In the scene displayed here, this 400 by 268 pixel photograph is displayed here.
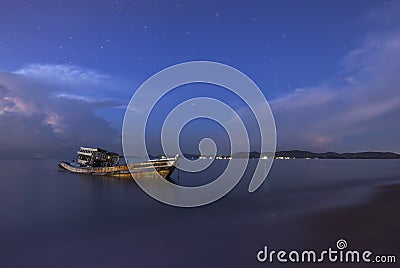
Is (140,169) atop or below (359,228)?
atop

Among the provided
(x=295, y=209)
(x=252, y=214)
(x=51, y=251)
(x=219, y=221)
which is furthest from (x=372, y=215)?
(x=51, y=251)

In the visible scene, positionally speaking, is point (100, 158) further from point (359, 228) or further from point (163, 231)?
point (359, 228)

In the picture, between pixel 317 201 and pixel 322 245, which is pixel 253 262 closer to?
pixel 322 245

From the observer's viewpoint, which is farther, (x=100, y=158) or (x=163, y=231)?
(x=100, y=158)

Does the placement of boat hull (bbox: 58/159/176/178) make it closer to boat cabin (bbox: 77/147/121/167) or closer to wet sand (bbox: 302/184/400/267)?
boat cabin (bbox: 77/147/121/167)

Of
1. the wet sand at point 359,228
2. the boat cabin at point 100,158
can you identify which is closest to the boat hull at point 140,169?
the boat cabin at point 100,158

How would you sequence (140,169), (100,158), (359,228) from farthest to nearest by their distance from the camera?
(100,158), (140,169), (359,228)

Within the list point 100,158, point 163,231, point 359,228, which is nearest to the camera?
point 359,228

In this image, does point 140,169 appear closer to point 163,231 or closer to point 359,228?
A: point 163,231

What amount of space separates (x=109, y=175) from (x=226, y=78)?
25746 millimetres

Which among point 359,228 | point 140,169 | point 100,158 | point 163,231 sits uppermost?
point 100,158

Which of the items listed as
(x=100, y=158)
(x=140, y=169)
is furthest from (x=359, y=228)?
(x=100, y=158)

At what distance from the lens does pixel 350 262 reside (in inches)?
279

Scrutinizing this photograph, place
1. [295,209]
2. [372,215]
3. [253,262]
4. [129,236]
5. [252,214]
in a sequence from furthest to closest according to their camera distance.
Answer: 1. [295,209]
2. [252,214]
3. [372,215]
4. [129,236]
5. [253,262]
